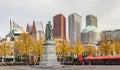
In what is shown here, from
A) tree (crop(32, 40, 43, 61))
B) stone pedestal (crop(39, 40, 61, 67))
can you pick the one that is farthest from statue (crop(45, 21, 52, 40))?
tree (crop(32, 40, 43, 61))

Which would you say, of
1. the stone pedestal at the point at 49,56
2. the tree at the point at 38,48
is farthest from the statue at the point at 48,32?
the tree at the point at 38,48

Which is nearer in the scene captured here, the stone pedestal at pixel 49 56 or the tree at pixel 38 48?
the stone pedestal at pixel 49 56

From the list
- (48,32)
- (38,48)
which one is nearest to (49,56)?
(48,32)

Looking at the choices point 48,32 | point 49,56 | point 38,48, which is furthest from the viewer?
point 38,48

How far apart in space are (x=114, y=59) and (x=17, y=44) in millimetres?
37570

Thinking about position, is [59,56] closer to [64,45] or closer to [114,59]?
[64,45]

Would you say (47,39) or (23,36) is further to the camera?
(23,36)

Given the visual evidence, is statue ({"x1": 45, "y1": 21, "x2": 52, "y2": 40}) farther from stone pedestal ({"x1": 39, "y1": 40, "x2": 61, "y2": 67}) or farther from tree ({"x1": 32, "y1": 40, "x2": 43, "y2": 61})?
tree ({"x1": 32, "y1": 40, "x2": 43, "y2": 61})

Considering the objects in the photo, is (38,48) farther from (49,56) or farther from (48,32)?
(49,56)

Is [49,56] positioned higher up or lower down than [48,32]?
lower down

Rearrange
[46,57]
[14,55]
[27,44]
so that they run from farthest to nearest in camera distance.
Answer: [14,55] → [27,44] → [46,57]

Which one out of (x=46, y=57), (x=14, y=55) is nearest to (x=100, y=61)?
(x=46, y=57)

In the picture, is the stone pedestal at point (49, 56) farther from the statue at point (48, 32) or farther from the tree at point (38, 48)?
the tree at point (38, 48)

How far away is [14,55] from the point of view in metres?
155
